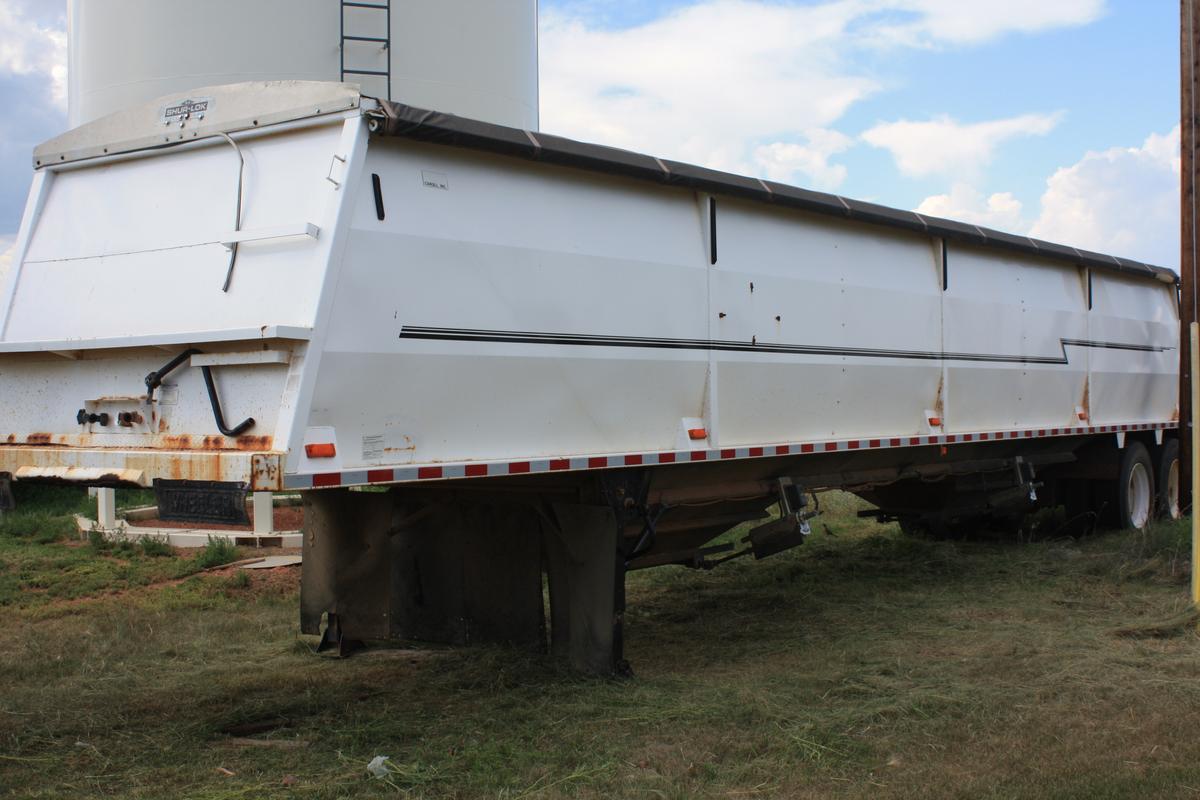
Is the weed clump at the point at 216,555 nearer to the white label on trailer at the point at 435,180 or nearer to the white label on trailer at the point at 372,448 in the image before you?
the white label on trailer at the point at 372,448

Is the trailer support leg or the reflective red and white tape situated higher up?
the reflective red and white tape

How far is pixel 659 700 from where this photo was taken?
6133mm

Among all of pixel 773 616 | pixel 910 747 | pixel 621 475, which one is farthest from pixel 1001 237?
pixel 910 747

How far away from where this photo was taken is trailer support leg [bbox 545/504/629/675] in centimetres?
658

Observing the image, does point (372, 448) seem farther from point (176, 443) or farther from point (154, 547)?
point (154, 547)

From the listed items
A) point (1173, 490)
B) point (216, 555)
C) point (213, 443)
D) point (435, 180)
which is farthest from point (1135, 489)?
point (213, 443)

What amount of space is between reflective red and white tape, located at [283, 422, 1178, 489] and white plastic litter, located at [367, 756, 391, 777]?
1213 millimetres

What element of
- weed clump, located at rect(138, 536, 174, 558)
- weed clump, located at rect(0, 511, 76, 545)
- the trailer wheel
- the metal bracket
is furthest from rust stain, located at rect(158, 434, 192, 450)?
the trailer wheel

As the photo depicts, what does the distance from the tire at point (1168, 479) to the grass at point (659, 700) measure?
3.84 metres

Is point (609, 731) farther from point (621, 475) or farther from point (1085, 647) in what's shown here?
point (1085, 647)

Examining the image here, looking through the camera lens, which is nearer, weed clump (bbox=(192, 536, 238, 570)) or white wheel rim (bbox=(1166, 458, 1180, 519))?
weed clump (bbox=(192, 536, 238, 570))

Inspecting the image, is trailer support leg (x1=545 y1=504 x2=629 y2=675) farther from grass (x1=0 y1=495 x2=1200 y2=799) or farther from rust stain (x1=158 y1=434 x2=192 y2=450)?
rust stain (x1=158 y1=434 x2=192 y2=450)

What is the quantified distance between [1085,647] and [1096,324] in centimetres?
552

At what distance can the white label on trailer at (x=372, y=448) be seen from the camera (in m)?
5.24
